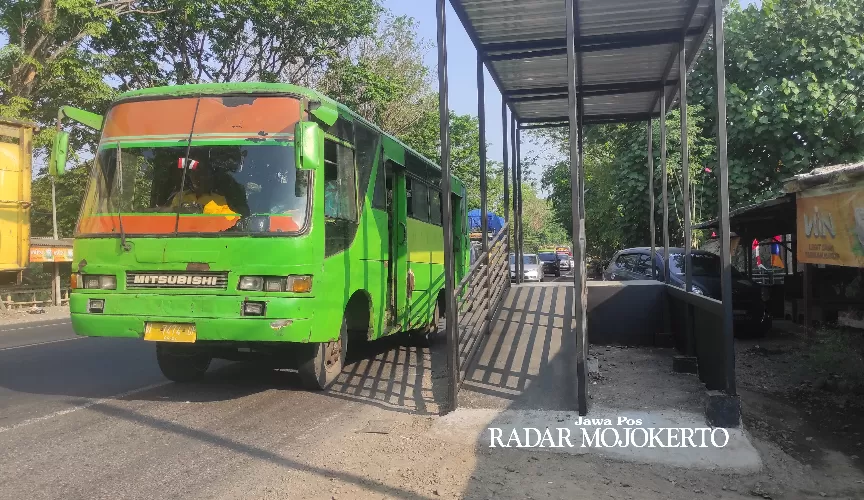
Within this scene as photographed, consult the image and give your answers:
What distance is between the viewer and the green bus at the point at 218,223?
18.9 feet

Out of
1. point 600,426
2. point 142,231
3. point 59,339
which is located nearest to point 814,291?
point 600,426

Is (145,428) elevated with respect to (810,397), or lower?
elevated

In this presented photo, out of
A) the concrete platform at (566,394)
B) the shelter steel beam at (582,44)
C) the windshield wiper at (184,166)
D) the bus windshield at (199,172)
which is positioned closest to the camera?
the concrete platform at (566,394)

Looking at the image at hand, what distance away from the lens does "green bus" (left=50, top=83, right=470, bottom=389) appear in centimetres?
575

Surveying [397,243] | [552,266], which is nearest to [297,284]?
[397,243]

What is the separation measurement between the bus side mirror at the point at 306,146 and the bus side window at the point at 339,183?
2.19ft

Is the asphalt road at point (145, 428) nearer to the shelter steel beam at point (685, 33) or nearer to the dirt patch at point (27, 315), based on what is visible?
the shelter steel beam at point (685, 33)

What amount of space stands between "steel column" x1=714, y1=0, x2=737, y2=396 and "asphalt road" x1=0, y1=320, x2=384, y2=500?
347cm

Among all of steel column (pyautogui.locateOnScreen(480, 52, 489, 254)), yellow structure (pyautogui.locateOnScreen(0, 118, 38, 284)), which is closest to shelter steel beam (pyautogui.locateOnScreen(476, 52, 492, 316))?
steel column (pyautogui.locateOnScreen(480, 52, 489, 254))

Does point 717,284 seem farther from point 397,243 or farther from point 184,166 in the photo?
point 184,166

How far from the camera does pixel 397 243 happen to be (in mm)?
8477

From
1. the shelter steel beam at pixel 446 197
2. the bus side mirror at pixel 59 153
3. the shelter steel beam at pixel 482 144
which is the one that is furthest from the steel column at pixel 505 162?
the bus side mirror at pixel 59 153

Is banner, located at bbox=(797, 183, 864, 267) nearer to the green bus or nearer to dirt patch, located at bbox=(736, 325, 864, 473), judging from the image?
dirt patch, located at bbox=(736, 325, 864, 473)

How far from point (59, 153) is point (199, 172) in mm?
1438
